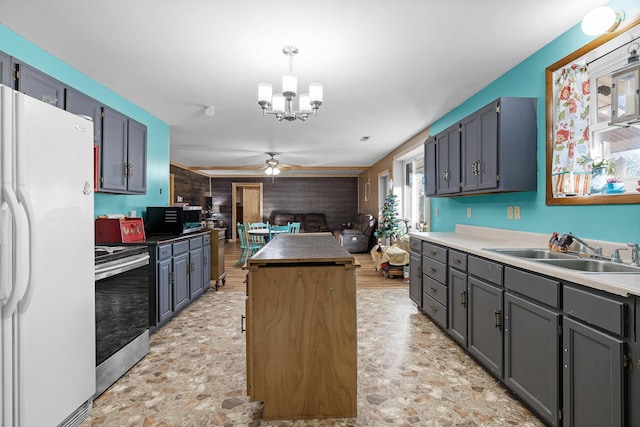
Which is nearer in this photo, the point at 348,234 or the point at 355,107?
the point at 355,107

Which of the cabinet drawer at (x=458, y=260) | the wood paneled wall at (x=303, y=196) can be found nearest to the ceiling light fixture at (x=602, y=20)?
the cabinet drawer at (x=458, y=260)

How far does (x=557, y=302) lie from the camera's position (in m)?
1.56

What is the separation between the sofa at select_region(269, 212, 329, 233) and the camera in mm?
10461

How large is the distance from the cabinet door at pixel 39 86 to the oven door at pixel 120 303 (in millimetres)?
1266

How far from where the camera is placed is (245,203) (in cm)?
1111

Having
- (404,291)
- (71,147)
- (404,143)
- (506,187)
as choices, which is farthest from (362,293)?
(71,147)

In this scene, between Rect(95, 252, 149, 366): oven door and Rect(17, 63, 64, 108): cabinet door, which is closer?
Rect(95, 252, 149, 366): oven door

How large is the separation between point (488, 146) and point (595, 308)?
167 cm

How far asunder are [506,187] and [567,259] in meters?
0.77

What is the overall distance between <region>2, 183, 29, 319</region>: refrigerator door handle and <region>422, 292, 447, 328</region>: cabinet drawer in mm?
2866

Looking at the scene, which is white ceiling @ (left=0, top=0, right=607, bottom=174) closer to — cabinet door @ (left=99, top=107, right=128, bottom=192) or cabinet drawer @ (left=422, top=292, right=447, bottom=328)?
cabinet door @ (left=99, top=107, right=128, bottom=192)

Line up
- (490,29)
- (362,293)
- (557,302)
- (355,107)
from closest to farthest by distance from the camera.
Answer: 1. (557,302)
2. (490,29)
3. (355,107)
4. (362,293)

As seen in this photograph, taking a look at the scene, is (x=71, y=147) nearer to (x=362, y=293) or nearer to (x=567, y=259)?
(x=567, y=259)

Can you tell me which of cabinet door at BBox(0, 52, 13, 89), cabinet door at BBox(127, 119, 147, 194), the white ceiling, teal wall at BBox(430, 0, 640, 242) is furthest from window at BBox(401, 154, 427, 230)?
cabinet door at BBox(0, 52, 13, 89)
